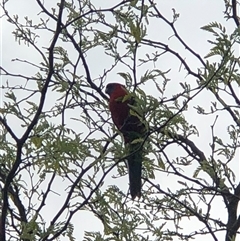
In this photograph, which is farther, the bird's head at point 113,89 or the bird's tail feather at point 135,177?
the bird's head at point 113,89

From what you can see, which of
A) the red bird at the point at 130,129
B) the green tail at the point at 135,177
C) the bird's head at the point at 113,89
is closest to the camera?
the red bird at the point at 130,129

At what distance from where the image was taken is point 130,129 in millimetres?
2727

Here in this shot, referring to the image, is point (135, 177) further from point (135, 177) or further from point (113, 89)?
point (113, 89)

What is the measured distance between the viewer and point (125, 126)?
9.02ft

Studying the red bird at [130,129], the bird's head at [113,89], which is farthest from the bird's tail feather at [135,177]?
the bird's head at [113,89]

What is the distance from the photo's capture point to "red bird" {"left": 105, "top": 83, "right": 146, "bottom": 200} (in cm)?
246

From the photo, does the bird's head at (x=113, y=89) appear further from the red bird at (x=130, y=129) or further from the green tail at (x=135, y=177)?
the green tail at (x=135, y=177)

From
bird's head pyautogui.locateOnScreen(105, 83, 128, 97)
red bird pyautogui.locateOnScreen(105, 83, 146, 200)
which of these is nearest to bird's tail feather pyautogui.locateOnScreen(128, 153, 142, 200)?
red bird pyautogui.locateOnScreen(105, 83, 146, 200)

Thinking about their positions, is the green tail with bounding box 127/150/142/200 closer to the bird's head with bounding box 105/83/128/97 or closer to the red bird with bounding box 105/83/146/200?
the red bird with bounding box 105/83/146/200

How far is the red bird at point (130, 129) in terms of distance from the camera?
246 centimetres

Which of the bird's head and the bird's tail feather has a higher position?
the bird's head

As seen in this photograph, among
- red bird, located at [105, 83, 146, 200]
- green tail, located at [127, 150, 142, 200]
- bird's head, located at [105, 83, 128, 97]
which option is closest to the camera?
red bird, located at [105, 83, 146, 200]

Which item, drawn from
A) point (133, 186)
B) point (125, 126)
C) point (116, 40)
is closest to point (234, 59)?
point (125, 126)

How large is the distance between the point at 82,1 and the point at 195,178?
3.18 ft
